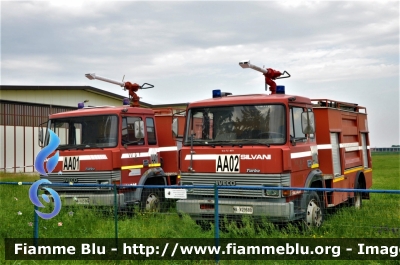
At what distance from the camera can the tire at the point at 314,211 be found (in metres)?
9.28

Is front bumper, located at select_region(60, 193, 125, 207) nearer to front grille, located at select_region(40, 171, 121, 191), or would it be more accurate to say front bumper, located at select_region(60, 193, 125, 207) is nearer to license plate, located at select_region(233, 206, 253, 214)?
front grille, located at select_region(40, 171, 121, 191)

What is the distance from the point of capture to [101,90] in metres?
31.9

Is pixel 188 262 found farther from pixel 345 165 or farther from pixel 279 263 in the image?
pixel 345 165

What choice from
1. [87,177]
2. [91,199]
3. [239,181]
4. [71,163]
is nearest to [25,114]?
[71,163]

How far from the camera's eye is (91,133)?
38.0 feet

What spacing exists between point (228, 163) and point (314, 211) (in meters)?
1.89

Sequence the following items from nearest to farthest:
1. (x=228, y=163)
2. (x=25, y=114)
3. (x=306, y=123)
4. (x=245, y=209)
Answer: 1. (x=245, y=209)
2. (x=228, y=163)
3. (x=306, y=123)
4. (x=25, y=114)

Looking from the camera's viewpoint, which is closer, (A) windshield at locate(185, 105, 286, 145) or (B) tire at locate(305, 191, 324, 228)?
(A) windshield at locate(185, 105, 286, 145)

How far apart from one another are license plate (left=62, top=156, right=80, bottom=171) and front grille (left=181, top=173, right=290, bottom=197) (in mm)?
3075

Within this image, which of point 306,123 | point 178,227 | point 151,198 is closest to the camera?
point 178,227

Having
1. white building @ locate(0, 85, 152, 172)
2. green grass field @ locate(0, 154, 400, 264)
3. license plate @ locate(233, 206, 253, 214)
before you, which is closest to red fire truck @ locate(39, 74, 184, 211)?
green grass field @ locate(0, 154, 400, 264)

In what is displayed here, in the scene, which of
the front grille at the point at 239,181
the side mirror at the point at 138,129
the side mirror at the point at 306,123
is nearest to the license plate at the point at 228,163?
the front grille at the point at 239,181

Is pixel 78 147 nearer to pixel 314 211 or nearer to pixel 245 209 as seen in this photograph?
pixel 245 209

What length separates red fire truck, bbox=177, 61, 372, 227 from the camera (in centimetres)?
884
